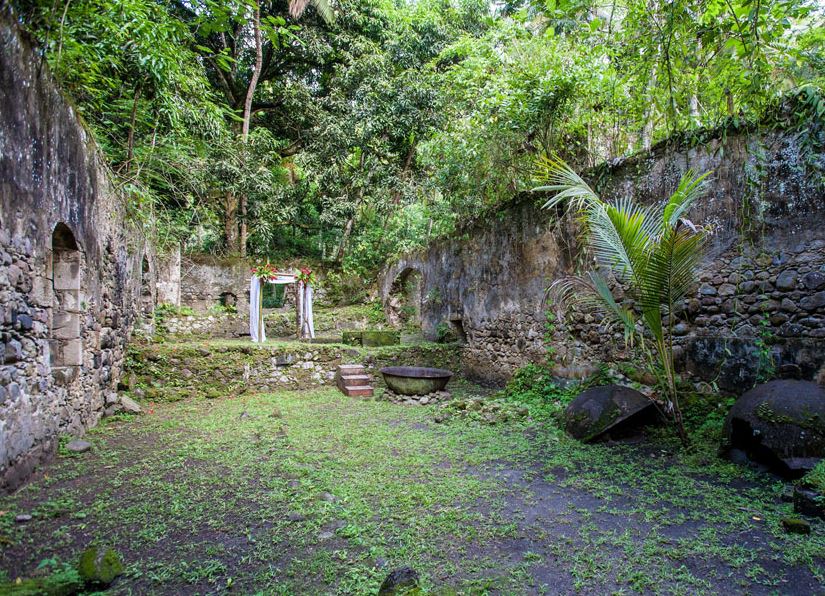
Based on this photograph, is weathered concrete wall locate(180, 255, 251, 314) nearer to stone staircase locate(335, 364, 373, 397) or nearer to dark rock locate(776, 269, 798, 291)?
stone staircase locate(335, 364, 373, 397)

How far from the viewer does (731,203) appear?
4.56m

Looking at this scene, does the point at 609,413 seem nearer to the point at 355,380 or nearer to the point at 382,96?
the point at 355,380

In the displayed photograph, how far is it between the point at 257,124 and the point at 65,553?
15.4 metres

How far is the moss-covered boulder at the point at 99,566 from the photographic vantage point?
7.07ft

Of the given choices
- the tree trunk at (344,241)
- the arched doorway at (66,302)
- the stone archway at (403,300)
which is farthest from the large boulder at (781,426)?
the tree trunk at (344,241)

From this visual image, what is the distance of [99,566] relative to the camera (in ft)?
7.19

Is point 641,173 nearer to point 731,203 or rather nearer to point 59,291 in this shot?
point 731,203

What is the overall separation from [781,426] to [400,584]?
3159 millimetres

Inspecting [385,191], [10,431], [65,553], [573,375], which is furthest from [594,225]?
[385,191]

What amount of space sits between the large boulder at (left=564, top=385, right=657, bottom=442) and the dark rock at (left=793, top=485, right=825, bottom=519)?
1547 mm

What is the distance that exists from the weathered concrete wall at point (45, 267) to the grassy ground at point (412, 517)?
470 mm

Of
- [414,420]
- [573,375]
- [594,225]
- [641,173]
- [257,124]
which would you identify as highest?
[257,124]

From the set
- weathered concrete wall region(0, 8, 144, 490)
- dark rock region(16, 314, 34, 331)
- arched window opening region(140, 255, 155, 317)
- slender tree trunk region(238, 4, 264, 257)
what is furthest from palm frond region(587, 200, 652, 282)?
slender tree trunk region(238, 4, 264, 257)

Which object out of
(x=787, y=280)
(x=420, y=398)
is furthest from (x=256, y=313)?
(x=787, y=280)
